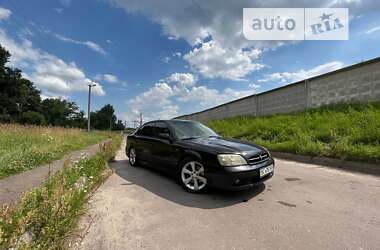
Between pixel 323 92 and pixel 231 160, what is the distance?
9.65 m

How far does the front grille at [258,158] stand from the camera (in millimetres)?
3759

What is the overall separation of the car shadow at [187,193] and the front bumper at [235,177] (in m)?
0.24

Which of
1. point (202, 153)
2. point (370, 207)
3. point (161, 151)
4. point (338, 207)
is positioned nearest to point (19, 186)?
point (161, 151)

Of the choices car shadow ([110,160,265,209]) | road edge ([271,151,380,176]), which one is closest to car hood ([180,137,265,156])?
car shadow ([110,160,265,209])

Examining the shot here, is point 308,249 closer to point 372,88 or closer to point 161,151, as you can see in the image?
point 161,151

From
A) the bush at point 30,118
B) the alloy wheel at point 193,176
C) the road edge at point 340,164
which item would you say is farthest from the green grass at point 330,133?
the bush at point 30,118

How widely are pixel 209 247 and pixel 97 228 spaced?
139cm

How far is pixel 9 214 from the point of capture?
212cm

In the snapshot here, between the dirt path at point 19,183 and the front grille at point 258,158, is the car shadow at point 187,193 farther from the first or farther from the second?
the dirt path at point 19,183

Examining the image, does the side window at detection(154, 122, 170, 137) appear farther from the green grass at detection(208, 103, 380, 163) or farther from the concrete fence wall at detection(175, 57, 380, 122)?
the concrete fence wall at detection(175, 57, 380, 122)

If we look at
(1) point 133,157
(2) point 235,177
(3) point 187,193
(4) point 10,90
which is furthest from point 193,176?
(4) point 10,90

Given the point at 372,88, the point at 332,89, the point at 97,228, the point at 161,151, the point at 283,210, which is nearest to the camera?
the point at 97,228

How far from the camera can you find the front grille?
376cm

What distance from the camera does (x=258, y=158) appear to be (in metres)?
3.91
